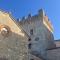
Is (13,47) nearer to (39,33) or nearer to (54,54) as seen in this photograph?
(54,54)

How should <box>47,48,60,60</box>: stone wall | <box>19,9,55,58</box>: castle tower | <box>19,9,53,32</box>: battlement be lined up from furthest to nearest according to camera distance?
<box>19,9,53,32</box>: battlement
<box>19,9,55,58</box>: castle tower
<box>47,48,60,60</box>: stone wall

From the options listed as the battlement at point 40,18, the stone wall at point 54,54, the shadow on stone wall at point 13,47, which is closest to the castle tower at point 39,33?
the battlement at point 40,18

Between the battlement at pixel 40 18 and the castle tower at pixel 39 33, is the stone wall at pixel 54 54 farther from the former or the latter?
the battlement at pixel 40 18

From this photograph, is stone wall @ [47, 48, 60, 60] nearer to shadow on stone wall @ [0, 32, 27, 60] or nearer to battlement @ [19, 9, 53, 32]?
battlement @ [19, 9, 53, 32]

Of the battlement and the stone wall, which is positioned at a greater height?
the battlement

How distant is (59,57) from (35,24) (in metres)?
8.80

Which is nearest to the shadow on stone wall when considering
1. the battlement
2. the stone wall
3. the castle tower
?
the stone wall

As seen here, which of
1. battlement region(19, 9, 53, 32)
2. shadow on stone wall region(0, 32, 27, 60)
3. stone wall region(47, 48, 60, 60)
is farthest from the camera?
battlement region(19, 9, 53, 32)

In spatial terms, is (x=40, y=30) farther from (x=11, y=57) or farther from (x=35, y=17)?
(x=11, y=57)

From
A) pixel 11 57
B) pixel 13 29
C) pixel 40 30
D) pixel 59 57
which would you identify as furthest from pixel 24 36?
pixel 40 30

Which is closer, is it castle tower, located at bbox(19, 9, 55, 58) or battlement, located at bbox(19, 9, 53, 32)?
castle tower, located at bbox(19, 9, 55, 58)

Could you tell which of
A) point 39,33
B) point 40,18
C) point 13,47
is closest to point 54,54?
point 39,33

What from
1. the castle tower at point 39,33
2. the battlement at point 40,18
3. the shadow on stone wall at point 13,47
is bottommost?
the shadow on stone wall at point 13,47

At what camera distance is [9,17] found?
851 inches
